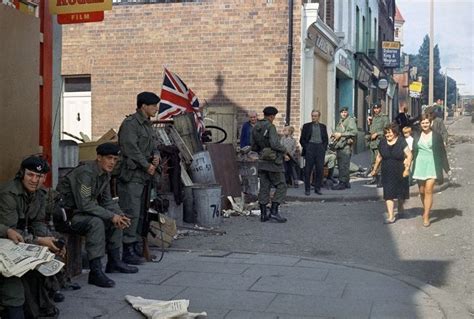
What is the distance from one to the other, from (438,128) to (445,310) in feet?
33.3

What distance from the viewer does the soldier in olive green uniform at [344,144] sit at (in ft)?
47.5

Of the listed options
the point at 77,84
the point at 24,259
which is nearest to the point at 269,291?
the point at 24,259

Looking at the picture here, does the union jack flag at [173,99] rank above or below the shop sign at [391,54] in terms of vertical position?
below

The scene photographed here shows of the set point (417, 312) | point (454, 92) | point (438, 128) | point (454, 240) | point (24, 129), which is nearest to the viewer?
point (417, 312)

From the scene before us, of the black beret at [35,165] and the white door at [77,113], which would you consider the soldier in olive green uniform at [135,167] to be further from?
the white door at [77,113]

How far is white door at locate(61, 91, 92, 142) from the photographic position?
18734mm

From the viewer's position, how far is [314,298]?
6.31 metres

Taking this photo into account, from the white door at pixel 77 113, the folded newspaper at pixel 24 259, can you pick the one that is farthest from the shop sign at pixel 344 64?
the folded newspaper at pixel 24 259

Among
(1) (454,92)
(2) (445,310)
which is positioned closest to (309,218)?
(2) (445,310)

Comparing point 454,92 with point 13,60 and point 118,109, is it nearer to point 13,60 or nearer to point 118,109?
point 118,109

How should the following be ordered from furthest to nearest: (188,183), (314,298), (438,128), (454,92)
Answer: (454,92), (438,128), (188,183), (314,298)

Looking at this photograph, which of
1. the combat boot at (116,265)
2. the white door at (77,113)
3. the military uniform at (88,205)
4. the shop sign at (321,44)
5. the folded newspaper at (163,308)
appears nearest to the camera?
the folded newspaper at (163,308)

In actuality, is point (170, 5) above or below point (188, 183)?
above

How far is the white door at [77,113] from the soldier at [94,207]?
40.0 ft
